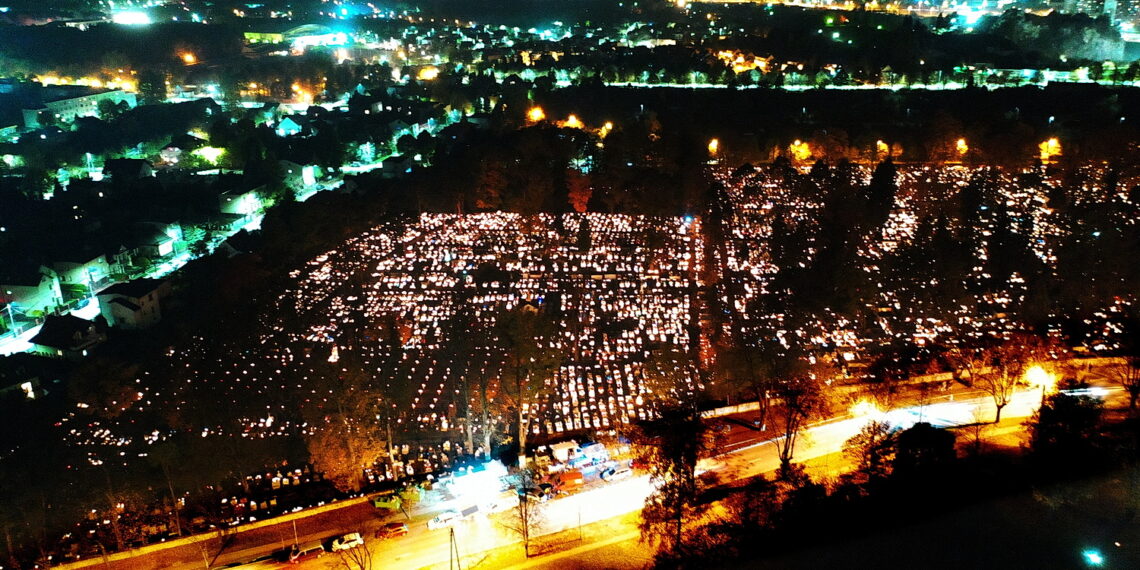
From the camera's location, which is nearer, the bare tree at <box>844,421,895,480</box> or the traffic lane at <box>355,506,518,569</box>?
the traffic lane at <box>355,506,518,569</box>

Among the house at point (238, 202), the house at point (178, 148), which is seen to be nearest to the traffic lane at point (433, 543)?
the house at point (238, 202)

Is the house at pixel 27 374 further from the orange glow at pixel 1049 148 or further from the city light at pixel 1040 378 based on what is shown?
the orange glow at pixel 1049 148

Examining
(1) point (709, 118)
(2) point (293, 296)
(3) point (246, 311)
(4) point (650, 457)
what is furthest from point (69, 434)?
(1) point (709, 118)

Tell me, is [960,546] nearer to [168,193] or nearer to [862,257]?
[862,257]

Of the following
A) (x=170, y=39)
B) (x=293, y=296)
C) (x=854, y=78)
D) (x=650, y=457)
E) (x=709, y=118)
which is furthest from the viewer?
(x=170, y=39)

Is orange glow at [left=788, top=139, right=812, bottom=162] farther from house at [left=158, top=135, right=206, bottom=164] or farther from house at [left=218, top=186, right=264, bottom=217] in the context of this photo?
house at [left=158, top=135, right=206, bottom=164]

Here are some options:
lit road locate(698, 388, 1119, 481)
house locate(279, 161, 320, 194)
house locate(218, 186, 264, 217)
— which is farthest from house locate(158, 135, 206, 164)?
lit road locate(698, 388, 1119, 481)
